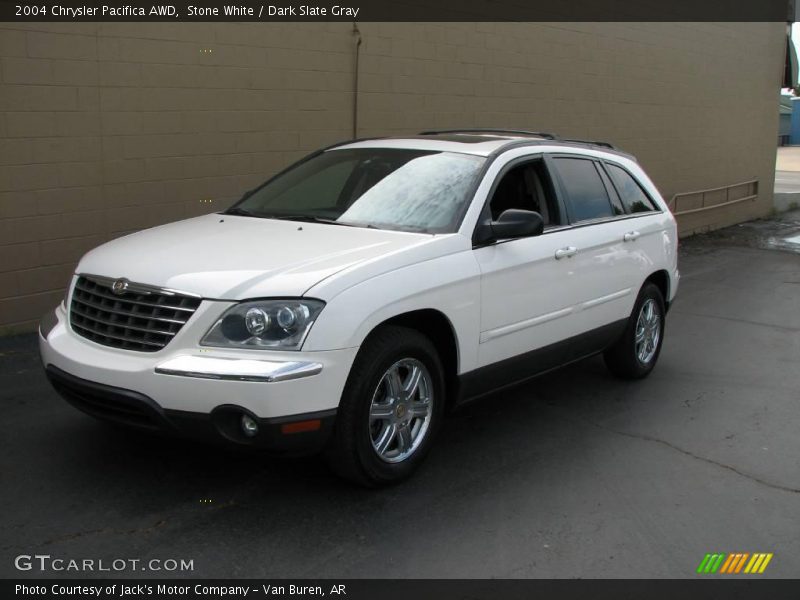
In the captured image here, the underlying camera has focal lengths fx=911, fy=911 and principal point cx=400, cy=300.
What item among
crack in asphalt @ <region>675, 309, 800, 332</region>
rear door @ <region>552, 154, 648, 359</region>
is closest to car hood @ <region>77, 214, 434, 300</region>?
rear door @ <region>552, 154, 648, 359</region>

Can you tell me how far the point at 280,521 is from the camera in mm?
4125

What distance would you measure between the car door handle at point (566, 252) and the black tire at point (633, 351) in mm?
1066

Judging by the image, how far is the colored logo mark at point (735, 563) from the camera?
3887mm

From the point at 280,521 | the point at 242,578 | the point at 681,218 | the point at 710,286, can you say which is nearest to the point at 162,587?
the point at 242,578

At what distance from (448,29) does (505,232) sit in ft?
19.9

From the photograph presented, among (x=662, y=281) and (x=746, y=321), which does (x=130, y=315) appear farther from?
(x=746, y=321)

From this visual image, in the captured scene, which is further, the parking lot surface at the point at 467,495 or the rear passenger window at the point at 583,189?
the rear passenger window at the point at 583,189

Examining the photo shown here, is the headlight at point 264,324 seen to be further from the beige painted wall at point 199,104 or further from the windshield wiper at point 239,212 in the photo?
the beige painted wall at point 199,104

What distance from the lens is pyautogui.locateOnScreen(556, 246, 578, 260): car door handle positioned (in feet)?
17.7

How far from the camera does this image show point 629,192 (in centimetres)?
659

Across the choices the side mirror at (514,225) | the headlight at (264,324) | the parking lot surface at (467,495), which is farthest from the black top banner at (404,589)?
the side mirror at (514,225)

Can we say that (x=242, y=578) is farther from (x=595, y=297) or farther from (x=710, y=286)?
(x=710, y=286)

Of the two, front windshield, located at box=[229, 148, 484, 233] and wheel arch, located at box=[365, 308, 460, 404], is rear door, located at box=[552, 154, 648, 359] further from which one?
wheel arch, located at box=[365, 308, 460, 404]
